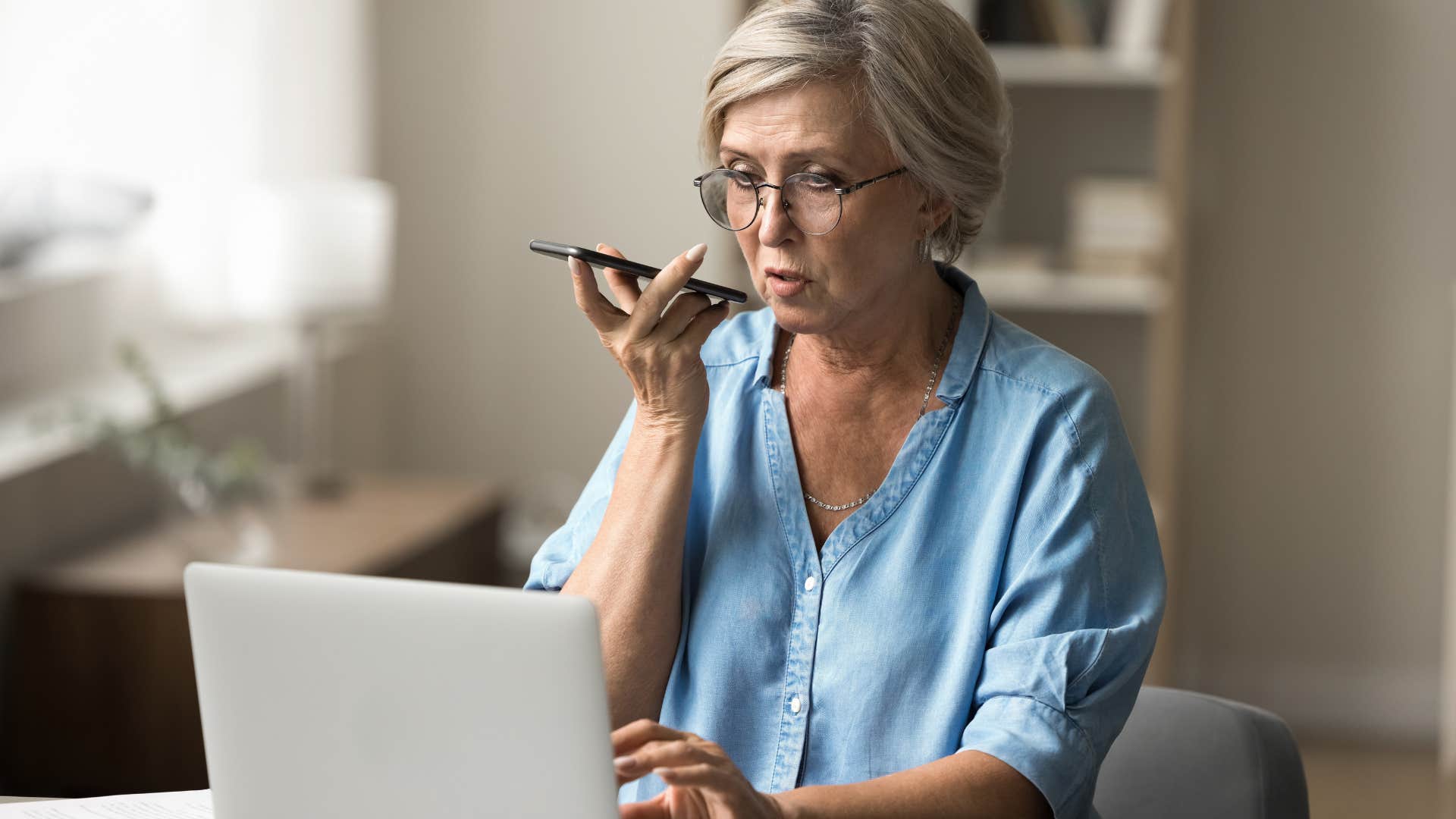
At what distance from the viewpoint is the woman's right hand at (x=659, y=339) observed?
1.30m

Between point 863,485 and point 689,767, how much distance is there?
43cm

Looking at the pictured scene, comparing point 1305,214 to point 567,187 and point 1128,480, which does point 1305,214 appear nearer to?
point 567,187

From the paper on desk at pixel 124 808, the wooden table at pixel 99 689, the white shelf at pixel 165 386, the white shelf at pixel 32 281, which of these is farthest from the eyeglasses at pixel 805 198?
the white shelf at pixel 32 281

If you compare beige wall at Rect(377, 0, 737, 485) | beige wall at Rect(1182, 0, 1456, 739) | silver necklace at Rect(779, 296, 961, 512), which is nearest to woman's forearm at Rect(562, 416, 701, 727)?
silver necklace at Rect(779, 296, 961, 512)

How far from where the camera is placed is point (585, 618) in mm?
868

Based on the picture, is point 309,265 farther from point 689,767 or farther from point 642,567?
point 689,767

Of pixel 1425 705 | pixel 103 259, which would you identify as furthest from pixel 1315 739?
pixel 103 259

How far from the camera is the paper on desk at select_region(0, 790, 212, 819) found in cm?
115

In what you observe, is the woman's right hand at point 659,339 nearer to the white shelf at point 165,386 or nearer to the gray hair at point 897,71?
the gray hair at point 897,71

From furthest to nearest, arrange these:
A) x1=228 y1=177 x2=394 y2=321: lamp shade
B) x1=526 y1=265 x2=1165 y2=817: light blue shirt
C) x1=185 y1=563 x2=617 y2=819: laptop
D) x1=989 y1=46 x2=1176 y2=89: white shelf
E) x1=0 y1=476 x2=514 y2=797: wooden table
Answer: x1=989 y1=46 x2=1176 y2=89: white shelf, x1=228 y1=177 x2=394 y2=321: lamp shade, x1=0 y1=476 x2=514 y2=797: wooden table, x1=526 y1=265 x2=1165 y2=817: light blue shirt, x1=185 y1=563 x2=617 y2=819: laptop

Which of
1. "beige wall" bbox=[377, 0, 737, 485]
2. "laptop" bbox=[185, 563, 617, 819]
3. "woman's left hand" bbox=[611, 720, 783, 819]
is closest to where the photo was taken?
"laptop" bbox=[185, 563, 617, 819]

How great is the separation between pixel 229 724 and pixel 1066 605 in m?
0.64

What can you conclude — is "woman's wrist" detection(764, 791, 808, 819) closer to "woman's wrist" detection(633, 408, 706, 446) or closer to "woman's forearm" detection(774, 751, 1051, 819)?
"woman's forearm" detection(774, 751, 1051, 819)

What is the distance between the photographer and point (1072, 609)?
120 centimetres
